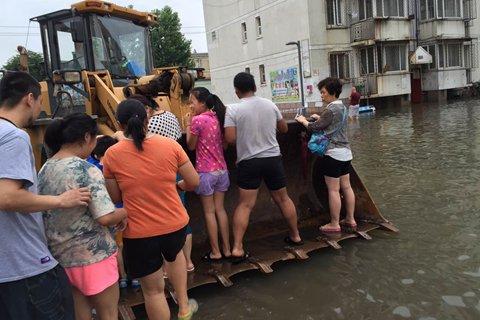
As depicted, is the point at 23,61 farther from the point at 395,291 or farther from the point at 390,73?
the point at 390,73

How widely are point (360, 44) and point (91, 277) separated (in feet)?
86.2

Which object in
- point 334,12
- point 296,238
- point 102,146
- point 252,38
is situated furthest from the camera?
point 252,38

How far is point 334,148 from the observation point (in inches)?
205

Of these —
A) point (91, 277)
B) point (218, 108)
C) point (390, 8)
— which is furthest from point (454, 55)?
point (91, 277)

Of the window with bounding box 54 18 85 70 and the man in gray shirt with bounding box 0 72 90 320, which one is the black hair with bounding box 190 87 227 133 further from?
the window with bounding box 54 18 85 70

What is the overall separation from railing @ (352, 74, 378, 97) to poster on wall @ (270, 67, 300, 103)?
3615mm

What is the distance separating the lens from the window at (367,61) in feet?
89.9

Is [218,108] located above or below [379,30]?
below

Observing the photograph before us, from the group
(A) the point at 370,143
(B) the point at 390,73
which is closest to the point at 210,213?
(A) the point at 370,143

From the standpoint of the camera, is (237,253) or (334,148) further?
(334,148)

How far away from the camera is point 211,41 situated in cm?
3631

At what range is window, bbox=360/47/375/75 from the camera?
89.9 ft

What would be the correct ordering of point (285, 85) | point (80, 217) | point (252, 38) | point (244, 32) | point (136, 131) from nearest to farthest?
point (80, 217) → point (136, 131) → point (285, 85) → point (252, 38) → point (244, 32)

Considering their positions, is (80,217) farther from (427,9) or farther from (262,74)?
(427,9)
